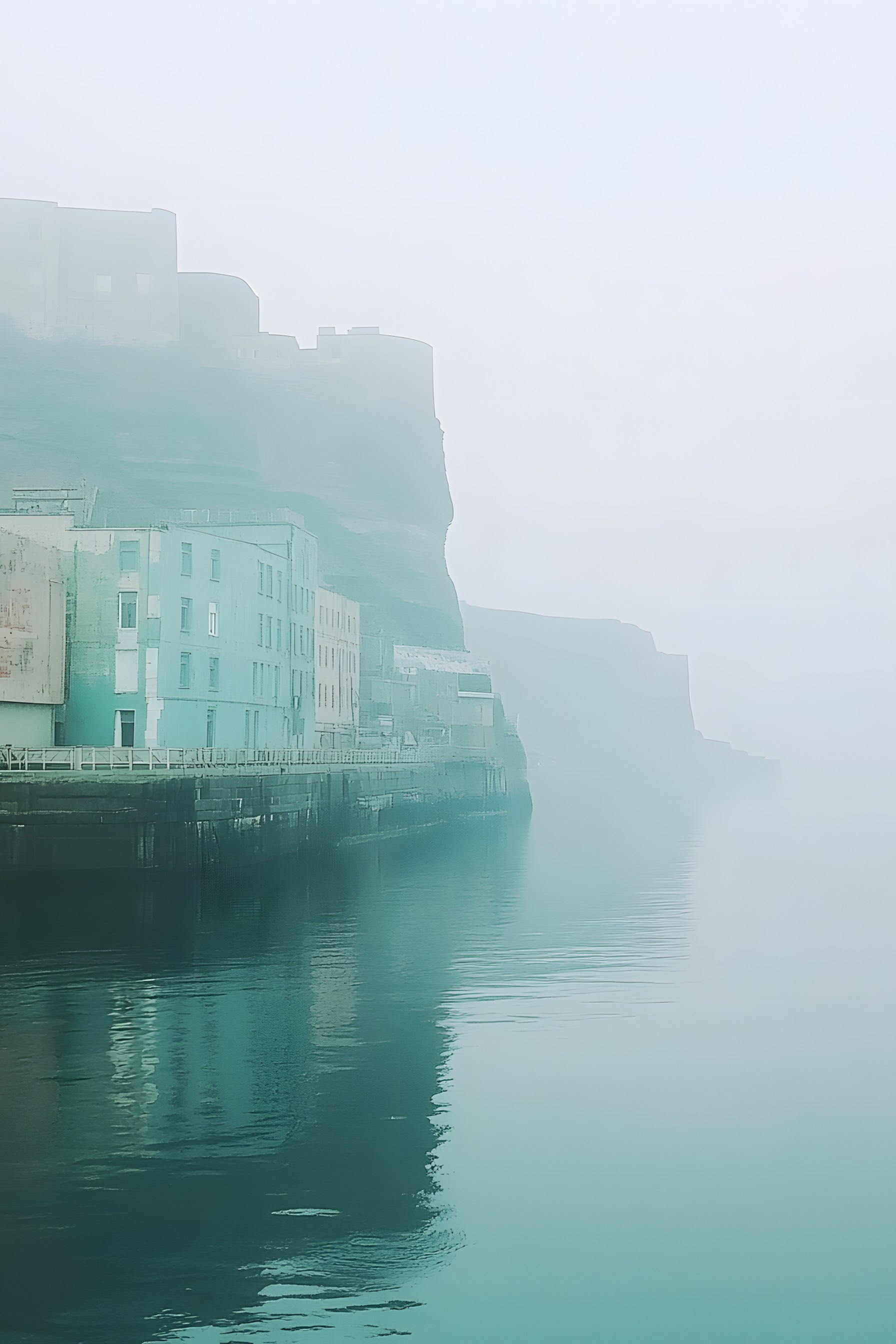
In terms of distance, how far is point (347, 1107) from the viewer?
19172 mm

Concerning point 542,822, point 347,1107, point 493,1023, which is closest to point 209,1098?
point 347,1107

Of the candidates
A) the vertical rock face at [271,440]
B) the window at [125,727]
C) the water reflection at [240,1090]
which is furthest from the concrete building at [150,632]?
the vertical rock face at [271,440]

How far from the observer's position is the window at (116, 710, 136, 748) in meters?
56.2

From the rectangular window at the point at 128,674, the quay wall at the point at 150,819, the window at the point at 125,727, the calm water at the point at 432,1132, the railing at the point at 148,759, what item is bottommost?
the calm water at the point at 432,1132

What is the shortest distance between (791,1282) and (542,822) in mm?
97852

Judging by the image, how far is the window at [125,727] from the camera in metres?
56.2

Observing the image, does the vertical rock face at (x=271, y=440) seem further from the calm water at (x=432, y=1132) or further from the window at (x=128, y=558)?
the calm water at (x=432, y=1132)

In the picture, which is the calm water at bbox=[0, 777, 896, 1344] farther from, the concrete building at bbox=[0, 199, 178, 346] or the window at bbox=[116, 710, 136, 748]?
the concrete building at bbox=[0, 199, 178, 346]

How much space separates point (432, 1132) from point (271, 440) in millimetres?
126643

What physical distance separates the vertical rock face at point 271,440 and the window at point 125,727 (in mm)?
52520

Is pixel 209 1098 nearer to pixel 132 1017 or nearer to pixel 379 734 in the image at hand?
pixel 132 1017

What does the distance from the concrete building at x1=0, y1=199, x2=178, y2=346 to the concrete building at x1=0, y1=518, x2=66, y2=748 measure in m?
78.8

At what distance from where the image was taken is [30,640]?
173ft

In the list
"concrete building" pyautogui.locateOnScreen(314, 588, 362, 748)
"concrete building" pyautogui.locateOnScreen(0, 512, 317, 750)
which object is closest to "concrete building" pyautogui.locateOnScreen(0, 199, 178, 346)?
"concrete building" pyautogui.locateOnScreen(314, 588, 362, 748)
